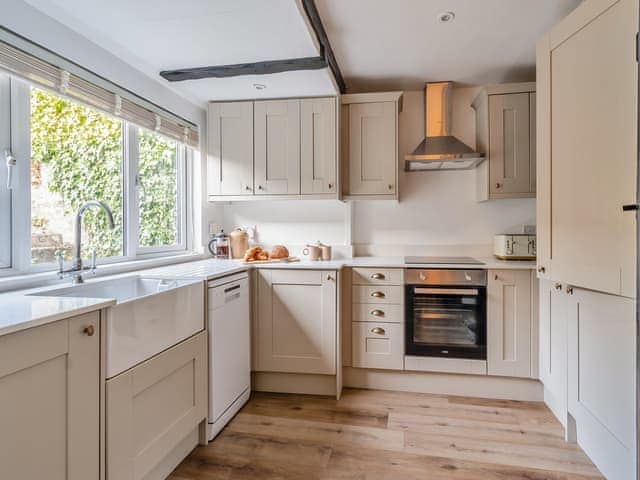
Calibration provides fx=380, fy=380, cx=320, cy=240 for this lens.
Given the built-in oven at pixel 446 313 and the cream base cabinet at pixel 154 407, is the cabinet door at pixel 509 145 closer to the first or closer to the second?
the built-in oven at pixel 446 313

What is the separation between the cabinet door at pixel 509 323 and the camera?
253 cm

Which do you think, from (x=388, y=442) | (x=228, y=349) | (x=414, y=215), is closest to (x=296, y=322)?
(x=228, y=349)

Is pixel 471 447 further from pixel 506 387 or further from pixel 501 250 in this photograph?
pixel 501 250

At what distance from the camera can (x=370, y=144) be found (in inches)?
115

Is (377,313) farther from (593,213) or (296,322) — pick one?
(593,213)

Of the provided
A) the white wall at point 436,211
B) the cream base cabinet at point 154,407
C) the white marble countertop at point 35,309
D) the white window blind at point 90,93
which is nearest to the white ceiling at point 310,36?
the white window blind at point 90,93

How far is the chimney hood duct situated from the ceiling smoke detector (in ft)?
2.94

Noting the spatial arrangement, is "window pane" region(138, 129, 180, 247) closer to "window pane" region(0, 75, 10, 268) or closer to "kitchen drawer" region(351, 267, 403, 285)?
"window pane" region(0, 75, 10, 268)

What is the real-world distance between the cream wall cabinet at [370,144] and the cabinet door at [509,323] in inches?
38.4

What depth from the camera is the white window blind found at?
61.1 inches

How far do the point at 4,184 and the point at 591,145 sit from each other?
2.49m

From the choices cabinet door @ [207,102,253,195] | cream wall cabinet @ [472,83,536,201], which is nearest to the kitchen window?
cabinet door @ [207,102,253,195]

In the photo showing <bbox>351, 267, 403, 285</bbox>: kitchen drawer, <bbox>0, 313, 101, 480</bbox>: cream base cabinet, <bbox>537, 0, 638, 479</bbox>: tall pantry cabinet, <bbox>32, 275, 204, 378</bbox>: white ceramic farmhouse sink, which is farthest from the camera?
<bbox>351, 267, 403, 285</bbox>: kitchen drawer

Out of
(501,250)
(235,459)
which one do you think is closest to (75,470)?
(235,459)
